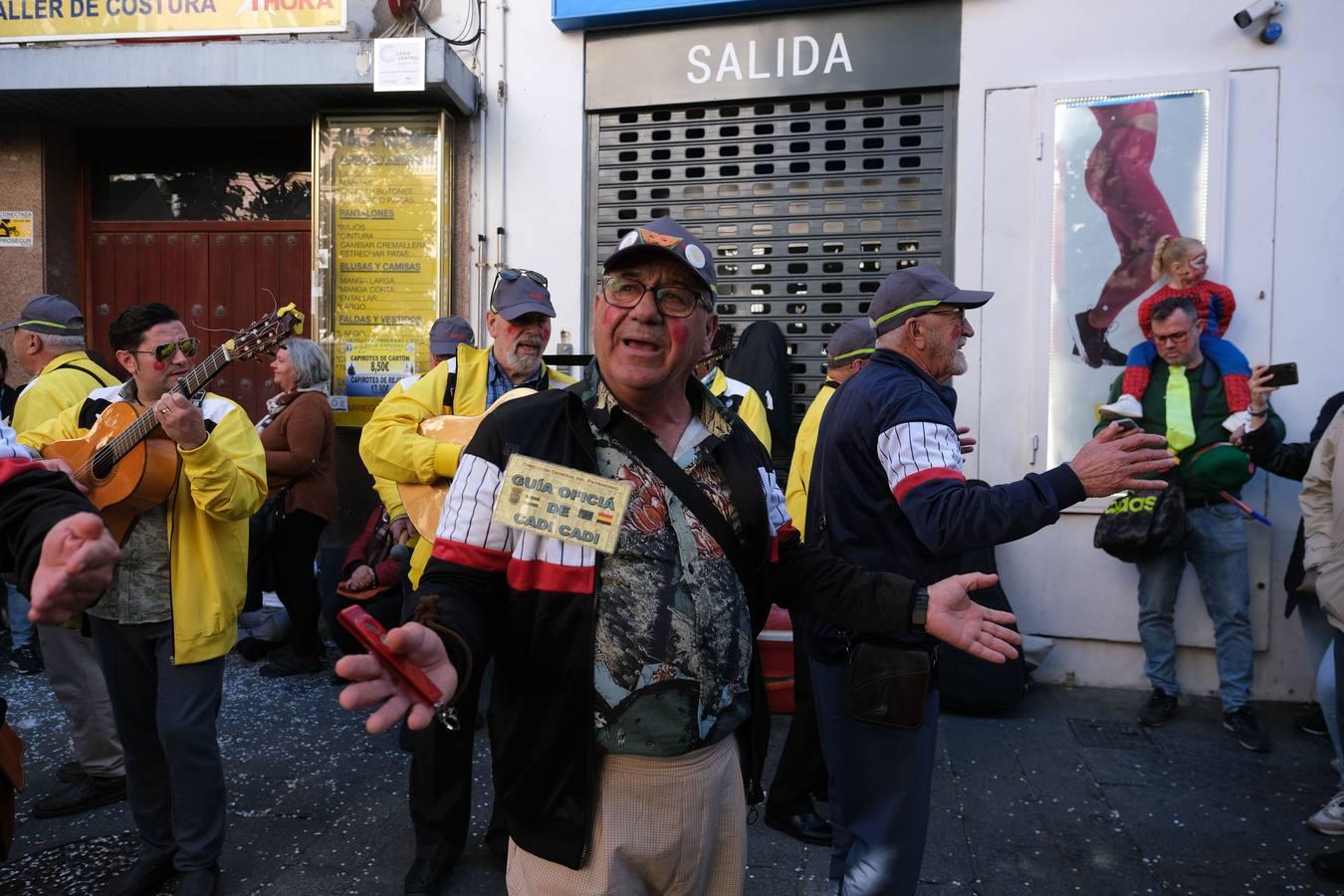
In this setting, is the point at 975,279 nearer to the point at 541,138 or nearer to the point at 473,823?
the point at 541,138

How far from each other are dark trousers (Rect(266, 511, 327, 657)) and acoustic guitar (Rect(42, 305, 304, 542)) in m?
2.66

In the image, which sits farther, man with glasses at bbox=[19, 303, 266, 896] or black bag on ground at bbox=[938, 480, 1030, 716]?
black bag on ground at bbox=[938, 480, 1030, 716]

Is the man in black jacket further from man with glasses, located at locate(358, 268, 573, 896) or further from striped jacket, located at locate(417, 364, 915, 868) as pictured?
man with glasses, located at locate(358, 268, 573, 896)

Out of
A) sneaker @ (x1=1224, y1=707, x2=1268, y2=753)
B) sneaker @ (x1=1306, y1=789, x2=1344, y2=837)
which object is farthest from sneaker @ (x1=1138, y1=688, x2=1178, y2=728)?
sneaker @ (x1=1306, y1=789, x2=1344, y2=837)

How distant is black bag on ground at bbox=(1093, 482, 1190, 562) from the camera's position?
4992mm

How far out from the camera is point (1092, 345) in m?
5.62

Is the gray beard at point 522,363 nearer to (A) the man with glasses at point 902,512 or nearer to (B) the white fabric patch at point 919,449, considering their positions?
(A) the man with glasses at point 902,512

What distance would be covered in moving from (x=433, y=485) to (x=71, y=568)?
2094 millimetres

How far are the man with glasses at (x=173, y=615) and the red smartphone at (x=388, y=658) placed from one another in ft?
6.80

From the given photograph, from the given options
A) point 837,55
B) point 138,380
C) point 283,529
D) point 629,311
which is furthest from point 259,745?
point 837,55

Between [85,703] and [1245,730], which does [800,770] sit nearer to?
[1245,730]

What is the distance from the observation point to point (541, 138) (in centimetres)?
655

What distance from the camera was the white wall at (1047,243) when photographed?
5305 millimetres

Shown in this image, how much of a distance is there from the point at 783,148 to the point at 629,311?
191 inches
